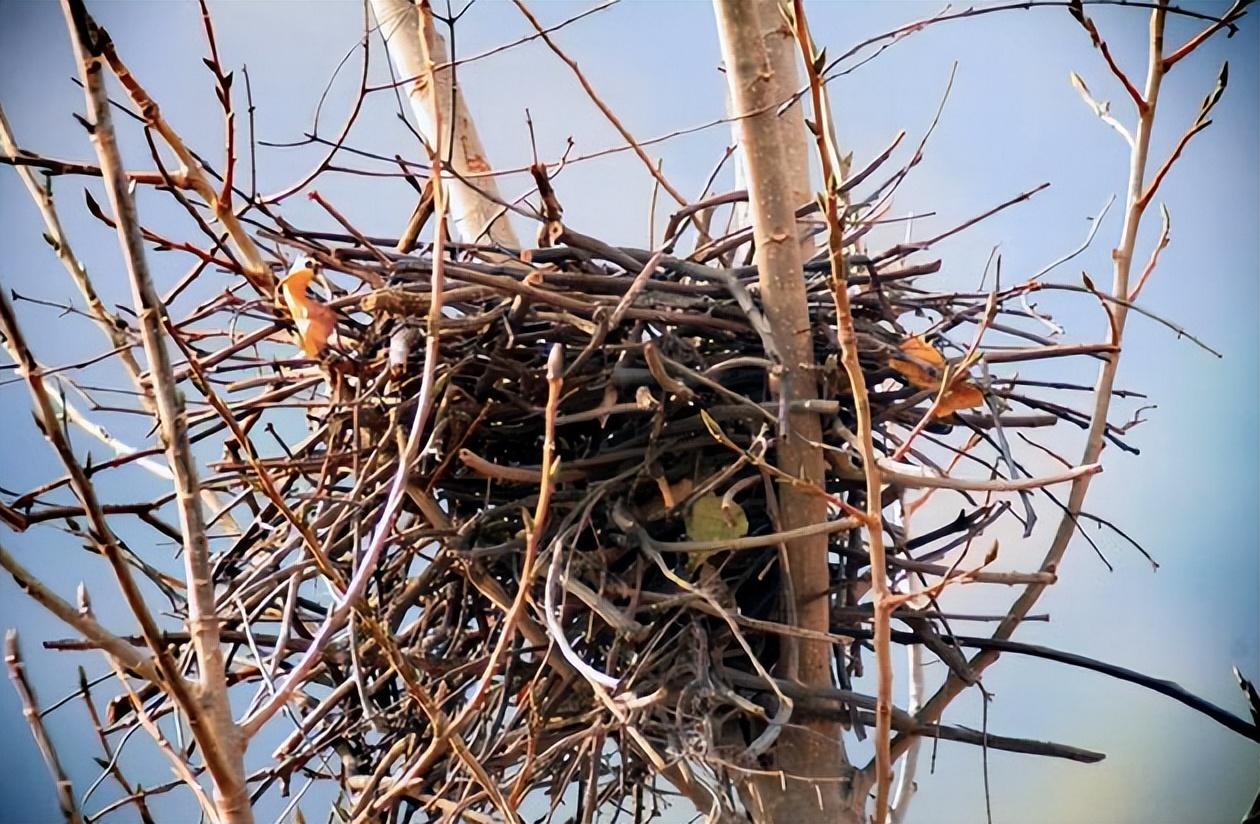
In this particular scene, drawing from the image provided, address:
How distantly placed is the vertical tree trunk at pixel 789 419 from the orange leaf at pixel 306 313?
0.24m

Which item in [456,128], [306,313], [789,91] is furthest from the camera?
[456,128]

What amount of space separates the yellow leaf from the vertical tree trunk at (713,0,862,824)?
0.06 m

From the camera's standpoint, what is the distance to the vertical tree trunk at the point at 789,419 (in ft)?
2.06

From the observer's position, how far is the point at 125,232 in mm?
411

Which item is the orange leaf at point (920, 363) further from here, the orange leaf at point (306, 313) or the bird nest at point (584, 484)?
the orange leaf at point (306, 313)

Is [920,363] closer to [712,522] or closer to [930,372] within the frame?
[930,372]

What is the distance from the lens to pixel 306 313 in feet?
1.94

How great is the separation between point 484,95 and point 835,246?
104 centimetres

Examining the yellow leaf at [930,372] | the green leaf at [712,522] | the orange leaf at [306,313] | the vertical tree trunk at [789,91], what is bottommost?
the green leaf at [712,522]

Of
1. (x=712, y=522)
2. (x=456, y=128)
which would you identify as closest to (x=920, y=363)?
(x=712, y=522)

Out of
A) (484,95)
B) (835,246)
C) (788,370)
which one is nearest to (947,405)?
(788,370)

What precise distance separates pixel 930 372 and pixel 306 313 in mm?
341

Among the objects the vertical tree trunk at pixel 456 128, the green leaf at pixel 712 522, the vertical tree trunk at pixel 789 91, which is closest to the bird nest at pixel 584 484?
the green leaf at pixel 712 522

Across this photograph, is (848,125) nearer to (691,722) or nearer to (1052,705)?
(1052,705)
